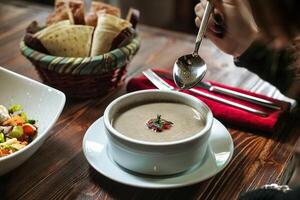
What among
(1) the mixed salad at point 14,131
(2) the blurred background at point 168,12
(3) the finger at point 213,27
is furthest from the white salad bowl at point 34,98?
(2) the blurred background at point 168,12

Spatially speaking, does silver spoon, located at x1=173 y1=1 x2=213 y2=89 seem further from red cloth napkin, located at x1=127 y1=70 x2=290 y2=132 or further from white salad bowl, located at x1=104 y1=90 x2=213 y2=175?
white salad bowl, located at x1=104 y1=90 x2=213 y2=175

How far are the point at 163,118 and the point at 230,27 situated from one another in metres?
0.33

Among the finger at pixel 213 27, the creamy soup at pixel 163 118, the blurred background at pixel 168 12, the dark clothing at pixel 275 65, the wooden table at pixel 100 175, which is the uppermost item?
the finger at pixel 213 27

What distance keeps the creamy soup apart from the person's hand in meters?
0.26

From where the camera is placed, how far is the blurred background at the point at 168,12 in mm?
2773

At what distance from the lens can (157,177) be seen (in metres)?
0.74

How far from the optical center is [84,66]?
0.95 metres

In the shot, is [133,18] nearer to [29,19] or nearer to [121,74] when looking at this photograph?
[121,74]

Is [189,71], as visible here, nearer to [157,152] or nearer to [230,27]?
[230,27]

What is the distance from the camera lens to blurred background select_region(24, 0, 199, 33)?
277 cm

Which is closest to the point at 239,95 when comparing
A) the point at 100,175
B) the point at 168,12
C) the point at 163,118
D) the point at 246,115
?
the point at 246,115

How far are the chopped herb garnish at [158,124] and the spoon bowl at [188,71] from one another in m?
0.18

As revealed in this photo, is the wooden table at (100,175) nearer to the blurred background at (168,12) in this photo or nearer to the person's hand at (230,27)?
the person's hand at (230,27)

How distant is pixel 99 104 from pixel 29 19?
670mm
